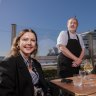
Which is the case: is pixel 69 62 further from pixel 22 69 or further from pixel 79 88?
pixel 22 69

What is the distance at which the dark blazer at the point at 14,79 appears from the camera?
80.4 inches

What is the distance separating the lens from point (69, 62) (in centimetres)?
382

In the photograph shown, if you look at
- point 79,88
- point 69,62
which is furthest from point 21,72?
point 69,62

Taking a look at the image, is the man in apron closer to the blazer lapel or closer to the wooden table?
the wooden table

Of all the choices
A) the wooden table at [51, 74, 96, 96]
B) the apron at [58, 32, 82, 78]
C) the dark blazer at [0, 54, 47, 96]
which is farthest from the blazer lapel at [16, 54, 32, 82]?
the apron at [58, 32, 82, 78]

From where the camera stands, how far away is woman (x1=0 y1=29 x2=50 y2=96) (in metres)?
2.08

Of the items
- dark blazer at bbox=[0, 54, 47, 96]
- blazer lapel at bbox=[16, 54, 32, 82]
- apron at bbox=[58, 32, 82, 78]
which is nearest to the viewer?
dark blazer at bbox=[0, 54, 47, 96]

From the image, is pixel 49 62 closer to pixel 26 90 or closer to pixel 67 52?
pixel 67 52

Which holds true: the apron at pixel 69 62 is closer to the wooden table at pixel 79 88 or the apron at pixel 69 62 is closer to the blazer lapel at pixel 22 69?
the wooden table at pixel 79 88

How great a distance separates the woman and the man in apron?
1.13m

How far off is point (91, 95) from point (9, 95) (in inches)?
31.6

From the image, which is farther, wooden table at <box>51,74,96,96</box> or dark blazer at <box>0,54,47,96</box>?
wooden table at <box>51,74,96,96</box>

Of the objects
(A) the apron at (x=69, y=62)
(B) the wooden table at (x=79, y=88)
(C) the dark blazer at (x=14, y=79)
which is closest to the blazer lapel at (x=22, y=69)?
(C) the dark blazer at (x=14, y=79)

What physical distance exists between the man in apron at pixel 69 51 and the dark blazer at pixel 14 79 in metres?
1.57
